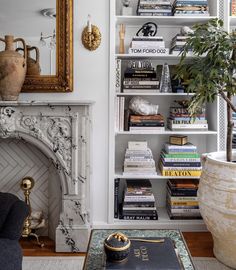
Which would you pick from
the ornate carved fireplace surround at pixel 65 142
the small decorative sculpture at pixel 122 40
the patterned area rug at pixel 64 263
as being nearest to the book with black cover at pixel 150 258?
the patterned area rug at pixel 64 263

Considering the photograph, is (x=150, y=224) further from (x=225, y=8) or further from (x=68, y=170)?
(x=225, y=8)

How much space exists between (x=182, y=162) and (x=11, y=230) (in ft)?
5.09

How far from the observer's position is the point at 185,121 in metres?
2.83

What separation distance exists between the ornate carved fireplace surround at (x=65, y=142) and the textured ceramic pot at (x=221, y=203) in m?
0.87

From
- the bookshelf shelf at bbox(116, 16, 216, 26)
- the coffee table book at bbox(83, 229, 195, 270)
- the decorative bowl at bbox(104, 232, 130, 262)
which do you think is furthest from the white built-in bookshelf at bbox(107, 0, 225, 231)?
the decorative bowl at bbox(104, 232, 130, 262)

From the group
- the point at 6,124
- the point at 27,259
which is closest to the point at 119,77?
the point at 6,124

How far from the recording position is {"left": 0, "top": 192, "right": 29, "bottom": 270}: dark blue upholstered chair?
1.59m

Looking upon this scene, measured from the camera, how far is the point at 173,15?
2818 mm

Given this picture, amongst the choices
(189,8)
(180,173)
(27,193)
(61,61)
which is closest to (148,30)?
(189,8)

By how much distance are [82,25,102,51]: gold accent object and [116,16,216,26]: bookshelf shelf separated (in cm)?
22

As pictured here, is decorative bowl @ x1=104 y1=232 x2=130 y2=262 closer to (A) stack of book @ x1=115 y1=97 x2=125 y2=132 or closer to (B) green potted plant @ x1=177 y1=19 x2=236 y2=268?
(B) green potted plant @ x1=177 y1=19 x2=236 y2=268

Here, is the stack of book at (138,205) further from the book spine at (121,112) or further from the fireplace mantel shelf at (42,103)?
the fireplace mantel shelf at (42,103)

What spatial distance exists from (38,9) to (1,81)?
0.70 metres

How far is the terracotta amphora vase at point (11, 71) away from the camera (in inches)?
95.3
